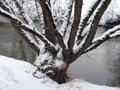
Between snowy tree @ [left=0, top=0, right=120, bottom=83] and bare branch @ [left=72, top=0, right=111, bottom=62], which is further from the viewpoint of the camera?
snowy tree @ [left=0, top=0, right=120, bottom=83]

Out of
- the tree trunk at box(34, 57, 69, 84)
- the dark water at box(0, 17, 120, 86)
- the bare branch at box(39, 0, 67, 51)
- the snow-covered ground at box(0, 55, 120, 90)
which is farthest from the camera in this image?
the dark water at box(0, 17, 120, 86)

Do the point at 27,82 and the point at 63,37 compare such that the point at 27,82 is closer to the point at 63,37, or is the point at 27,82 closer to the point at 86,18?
the point at 63,37

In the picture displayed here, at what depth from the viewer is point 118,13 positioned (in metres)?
19.0

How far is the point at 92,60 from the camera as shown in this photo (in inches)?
504

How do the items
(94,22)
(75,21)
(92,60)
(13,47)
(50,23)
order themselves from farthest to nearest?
(13,47) < (92,60) < (94,22) < (75,21) < (50,23)

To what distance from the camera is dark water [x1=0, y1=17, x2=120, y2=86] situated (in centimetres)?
1099

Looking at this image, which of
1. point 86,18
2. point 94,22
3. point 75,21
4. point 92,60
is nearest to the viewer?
point 75,21

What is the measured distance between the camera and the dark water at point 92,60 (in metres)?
11.0

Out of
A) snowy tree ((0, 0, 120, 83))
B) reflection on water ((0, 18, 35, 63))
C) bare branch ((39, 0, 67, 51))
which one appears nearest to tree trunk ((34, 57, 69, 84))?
snowy tree ((0, 0, 120, 83))

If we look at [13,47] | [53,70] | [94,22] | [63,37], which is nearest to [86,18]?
[94,22]

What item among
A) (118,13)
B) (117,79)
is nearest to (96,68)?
(117,79)

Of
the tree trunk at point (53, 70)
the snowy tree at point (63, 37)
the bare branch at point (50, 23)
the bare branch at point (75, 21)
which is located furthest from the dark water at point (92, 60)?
the bare branch at point (50, 23)

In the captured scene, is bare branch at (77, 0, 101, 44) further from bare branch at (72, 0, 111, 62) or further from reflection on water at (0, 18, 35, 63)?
reflection on water at (0, 18, 35, 63)

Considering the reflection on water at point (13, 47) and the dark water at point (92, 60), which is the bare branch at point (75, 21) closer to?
the dark water at point (92, 60)
